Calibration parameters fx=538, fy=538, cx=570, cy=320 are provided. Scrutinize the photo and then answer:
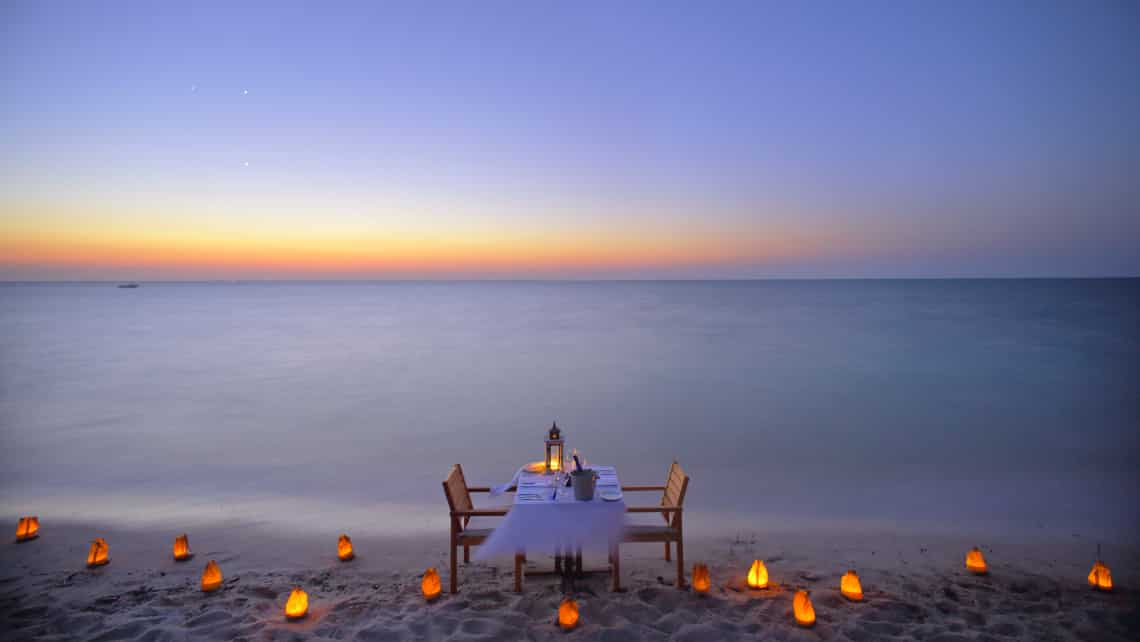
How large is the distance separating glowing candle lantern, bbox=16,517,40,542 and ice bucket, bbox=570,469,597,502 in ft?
19.9

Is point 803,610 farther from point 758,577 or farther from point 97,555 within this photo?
point 97,555

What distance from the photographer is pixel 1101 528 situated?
21.8 ft

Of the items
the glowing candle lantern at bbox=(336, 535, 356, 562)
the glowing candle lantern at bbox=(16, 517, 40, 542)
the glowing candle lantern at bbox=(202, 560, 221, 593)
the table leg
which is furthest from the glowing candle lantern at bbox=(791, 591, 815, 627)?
the glowing candle lantern at bbox=(16, 517, 40, 542)

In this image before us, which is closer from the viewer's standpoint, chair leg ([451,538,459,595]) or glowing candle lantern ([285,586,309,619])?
glowing candle lantern ([285,586,309,619])

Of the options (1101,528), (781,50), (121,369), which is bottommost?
(1101,528)

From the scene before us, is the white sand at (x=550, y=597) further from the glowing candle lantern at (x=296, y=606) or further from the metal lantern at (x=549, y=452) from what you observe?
the metal lantern at (x=549, y=452)

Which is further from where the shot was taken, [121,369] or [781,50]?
[121,369]

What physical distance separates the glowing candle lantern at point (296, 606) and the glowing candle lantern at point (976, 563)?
5755mm

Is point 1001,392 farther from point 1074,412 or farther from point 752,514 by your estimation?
point 752,514

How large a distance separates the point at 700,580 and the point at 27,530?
7.03 meters

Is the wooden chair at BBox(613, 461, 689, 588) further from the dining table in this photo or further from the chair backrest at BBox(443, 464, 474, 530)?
the chair backrest at BBox(443, 464, 474, 530)

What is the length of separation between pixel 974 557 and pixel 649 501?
3.74 m

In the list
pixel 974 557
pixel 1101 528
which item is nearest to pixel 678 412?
pixel 1101 528

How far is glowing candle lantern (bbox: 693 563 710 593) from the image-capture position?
4387 millimetres
